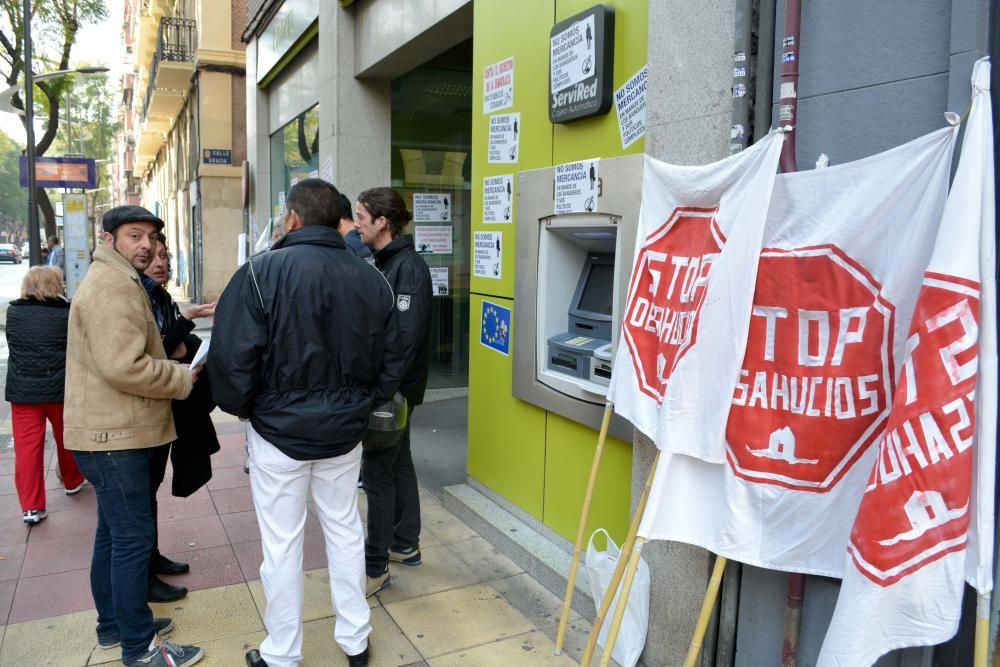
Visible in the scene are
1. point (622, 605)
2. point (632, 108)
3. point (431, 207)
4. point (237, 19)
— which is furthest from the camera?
point (237, 19)

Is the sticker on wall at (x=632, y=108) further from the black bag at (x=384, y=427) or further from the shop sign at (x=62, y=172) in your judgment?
the shop sign at (x=62, y=172)

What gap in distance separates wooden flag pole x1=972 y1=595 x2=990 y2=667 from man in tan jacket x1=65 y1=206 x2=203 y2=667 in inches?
104

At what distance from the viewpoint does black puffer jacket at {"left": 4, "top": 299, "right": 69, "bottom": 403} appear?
4379 millimetres

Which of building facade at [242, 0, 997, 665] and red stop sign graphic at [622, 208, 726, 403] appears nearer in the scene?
building facade at [242, 0, 997, 665]

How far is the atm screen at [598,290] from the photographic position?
3643 mm

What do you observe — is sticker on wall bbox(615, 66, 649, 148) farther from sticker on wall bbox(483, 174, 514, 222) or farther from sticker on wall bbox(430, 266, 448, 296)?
Result: sticker on wall bbox(430, 266, 448, 296)

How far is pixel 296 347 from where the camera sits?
2.74 m

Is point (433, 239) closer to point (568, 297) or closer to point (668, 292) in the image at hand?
point (568, 297)

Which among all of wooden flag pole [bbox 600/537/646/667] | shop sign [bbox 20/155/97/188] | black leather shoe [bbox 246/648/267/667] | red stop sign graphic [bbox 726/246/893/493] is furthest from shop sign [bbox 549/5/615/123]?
shop sign [bbox 20/155/97/188]

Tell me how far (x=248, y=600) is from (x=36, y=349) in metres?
1.99

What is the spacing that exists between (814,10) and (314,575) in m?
3.35

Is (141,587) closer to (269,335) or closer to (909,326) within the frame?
(269,335)

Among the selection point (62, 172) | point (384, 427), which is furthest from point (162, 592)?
point (62, 172)

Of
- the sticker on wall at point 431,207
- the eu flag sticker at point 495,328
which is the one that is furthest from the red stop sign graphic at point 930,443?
the sticker on wall at point 431,207
